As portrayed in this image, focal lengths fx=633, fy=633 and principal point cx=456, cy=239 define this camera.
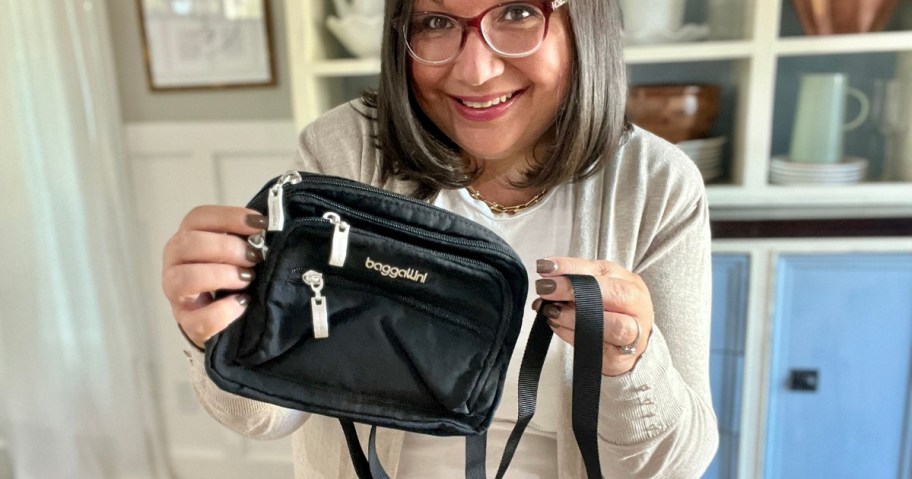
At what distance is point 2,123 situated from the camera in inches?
61.6

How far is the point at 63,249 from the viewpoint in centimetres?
169

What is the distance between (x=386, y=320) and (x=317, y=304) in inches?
2.8

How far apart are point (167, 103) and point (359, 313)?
1.45 m

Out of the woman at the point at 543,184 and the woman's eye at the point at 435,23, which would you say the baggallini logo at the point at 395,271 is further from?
the woman's eye at the point at 435,23

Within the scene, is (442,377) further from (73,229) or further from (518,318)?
(73,229)

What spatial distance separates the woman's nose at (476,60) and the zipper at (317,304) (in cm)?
31

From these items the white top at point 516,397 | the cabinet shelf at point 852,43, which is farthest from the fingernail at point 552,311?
the cabinet shelf at point 852,43

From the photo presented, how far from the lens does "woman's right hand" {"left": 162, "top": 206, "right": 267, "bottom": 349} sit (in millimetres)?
596

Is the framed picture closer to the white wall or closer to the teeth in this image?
the white wall

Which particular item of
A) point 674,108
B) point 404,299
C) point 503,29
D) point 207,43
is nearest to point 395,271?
point 404,299

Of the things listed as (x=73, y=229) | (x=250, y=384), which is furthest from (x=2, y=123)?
(x=250, y=384)

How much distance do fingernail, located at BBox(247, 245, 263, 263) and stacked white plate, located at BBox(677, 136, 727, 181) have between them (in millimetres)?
1035

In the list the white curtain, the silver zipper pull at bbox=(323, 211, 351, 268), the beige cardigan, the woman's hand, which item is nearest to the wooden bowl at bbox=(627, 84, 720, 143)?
the beige cardigan

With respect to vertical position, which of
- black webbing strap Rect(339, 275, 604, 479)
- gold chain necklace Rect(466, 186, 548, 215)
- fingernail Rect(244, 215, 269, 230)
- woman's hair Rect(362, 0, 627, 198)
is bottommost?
black webbing strap Rect(339, 275, 604, 479)
